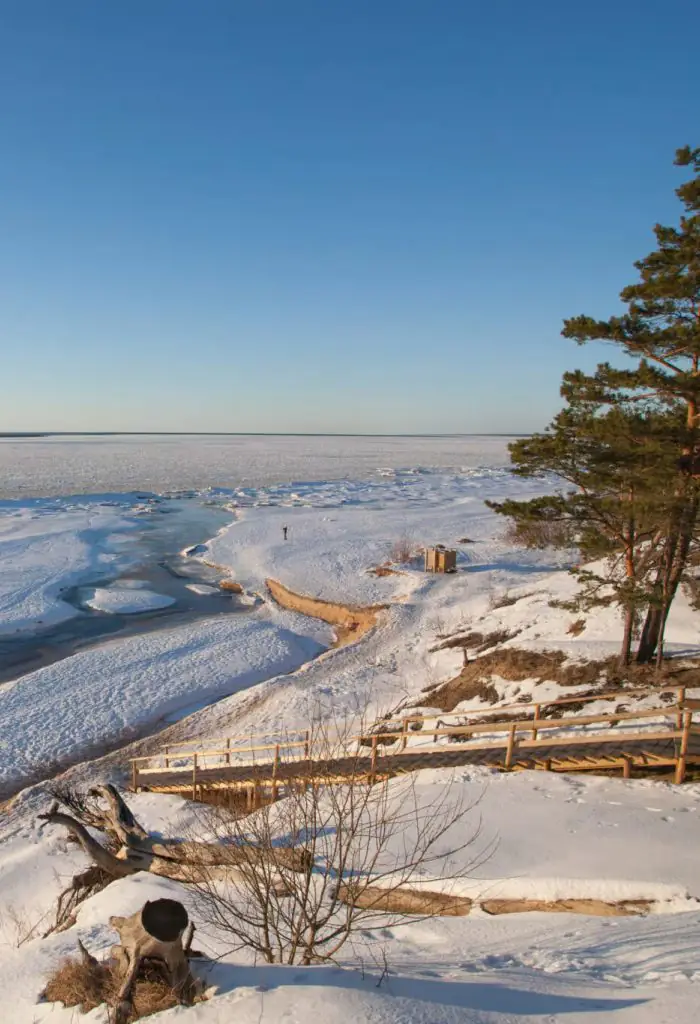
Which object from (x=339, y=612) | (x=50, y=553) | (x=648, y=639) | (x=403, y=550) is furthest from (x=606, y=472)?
(x=50, y=553)

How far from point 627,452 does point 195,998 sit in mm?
11790

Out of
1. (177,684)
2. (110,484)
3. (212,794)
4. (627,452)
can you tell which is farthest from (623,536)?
(110,484)

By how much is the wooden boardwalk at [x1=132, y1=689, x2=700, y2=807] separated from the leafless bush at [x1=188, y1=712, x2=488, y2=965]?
1.39 feet

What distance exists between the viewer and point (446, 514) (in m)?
59.6

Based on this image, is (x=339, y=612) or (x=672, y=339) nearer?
(x=672, y=339)

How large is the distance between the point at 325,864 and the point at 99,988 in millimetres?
3374

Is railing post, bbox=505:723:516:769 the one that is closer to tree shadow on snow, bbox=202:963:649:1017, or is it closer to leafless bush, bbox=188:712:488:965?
leafless bush, bbox=188:712:488:965

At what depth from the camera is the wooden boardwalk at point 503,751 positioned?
35.7ft

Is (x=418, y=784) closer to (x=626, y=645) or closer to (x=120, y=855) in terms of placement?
(x=120, y=855)

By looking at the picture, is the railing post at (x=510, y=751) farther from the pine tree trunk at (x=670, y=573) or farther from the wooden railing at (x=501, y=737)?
the pine tree trunk at (x=670, y=573)

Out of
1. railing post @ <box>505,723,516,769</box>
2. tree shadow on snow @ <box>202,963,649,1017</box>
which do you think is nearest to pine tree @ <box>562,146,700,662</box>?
railing post @ <box>505,723,516,769</box>

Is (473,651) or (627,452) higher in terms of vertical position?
(627,452)

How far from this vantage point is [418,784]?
11961mm

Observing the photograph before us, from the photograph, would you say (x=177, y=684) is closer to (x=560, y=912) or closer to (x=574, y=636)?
(x=574, y=636)
